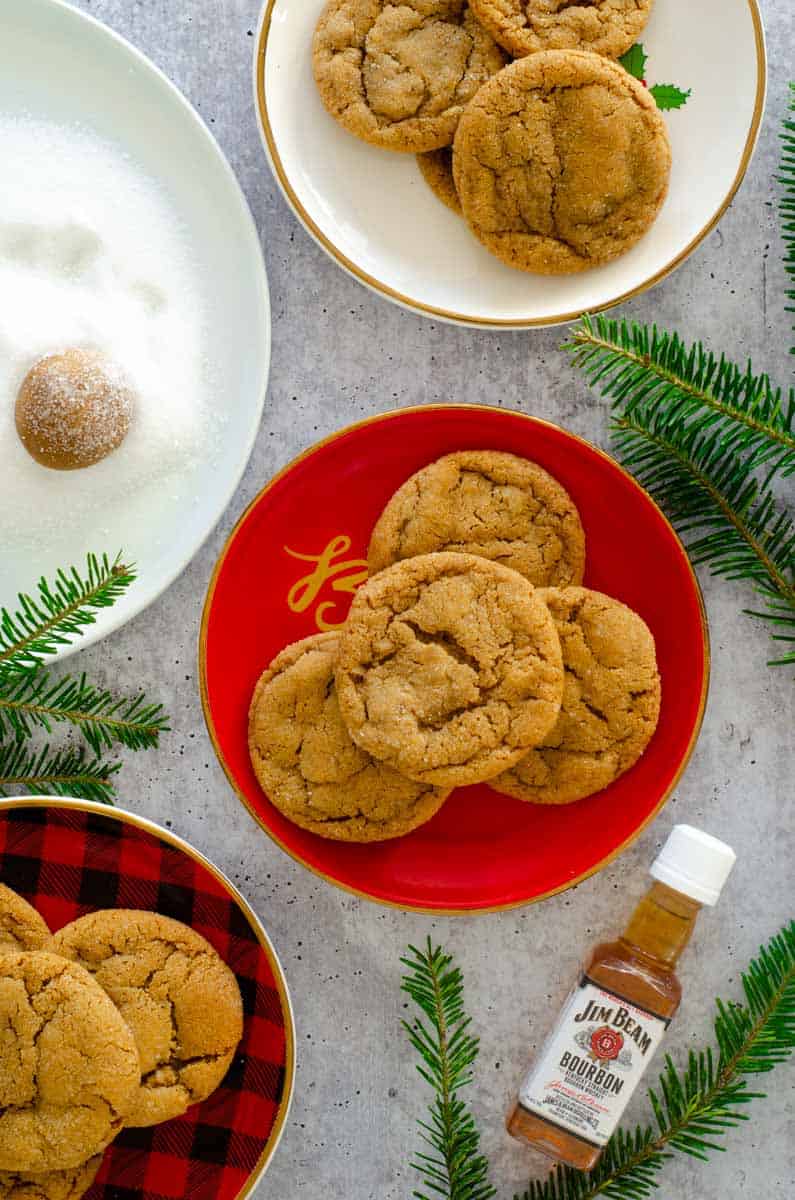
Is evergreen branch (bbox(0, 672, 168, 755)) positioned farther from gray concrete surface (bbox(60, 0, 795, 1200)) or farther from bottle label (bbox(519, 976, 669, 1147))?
bottle label (bbox(519, 976, 669, 1147))

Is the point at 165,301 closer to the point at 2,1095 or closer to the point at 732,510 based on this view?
the point at 732,510

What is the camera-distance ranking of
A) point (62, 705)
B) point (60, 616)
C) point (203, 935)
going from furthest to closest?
point (203, 935) < point (62, 705) < point (60, 616)

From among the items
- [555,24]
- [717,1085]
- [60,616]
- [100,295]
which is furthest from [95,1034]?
[555,24]

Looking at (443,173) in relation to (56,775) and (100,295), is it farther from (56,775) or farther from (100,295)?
(56,775)

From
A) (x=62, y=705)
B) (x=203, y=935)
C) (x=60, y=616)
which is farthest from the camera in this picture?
(x=203, y=935)

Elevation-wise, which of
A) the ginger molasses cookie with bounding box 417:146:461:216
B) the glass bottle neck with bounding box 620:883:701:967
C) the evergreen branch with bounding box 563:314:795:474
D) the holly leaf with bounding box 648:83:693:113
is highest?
the holly leaf with bounding box 648:83:693:113

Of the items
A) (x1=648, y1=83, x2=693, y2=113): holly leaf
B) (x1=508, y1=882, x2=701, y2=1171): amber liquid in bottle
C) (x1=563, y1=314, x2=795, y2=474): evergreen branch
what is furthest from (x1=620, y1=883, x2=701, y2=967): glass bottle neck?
(x1=648, y1=83, x2=693, y2=113): holly leaf
